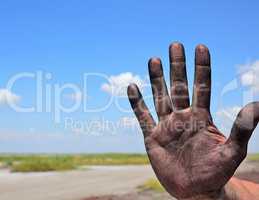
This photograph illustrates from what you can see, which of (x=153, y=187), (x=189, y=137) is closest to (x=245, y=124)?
(x=189, y=137)

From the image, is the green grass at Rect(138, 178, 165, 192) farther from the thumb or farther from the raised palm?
the thumb

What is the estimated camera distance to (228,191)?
258 cm

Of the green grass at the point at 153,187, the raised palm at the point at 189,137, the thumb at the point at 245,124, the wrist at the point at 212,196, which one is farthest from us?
the green grass at the point at 153,187

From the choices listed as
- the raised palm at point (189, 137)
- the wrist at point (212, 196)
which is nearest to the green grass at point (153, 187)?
the raised palm at point (189, 137)

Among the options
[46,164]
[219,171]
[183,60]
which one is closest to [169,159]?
[219,171]

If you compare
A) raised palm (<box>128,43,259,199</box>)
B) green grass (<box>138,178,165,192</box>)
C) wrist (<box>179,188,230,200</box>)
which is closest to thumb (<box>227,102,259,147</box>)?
raised palm (<box>128,43,259,199</box>)

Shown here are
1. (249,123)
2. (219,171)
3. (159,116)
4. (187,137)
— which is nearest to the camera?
(249,123)

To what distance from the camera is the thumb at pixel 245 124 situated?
87.0 inches

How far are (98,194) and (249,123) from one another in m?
10.2

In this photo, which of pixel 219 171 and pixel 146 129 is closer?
pixel 219 171

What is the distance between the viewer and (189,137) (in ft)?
8.34

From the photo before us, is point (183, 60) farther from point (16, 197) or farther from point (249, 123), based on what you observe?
point (16, 197)

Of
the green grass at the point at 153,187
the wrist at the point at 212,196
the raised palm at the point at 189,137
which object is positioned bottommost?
the green grass at the point at 153,187

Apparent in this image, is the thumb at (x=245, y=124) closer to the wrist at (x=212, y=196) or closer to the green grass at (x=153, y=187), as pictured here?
the wrist at (x=212, y=196)
